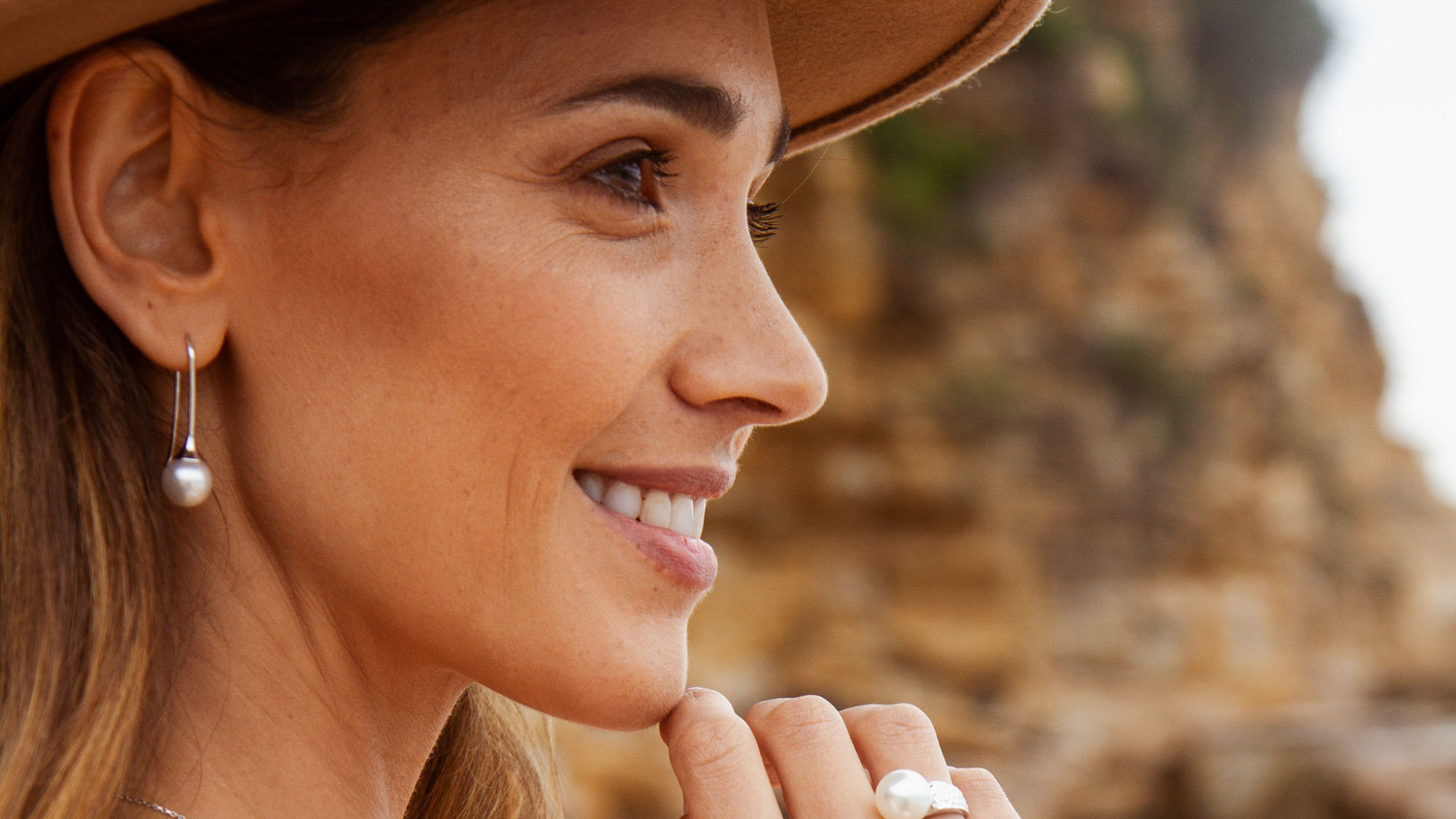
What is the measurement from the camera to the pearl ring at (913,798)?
1.51 meters

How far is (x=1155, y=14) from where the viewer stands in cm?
1439

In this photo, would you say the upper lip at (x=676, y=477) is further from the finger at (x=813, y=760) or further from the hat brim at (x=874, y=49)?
the hat brim at (x=874, y=49)

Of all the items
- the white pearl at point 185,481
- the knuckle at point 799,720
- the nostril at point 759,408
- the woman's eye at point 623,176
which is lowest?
the knuckle at point 799,720

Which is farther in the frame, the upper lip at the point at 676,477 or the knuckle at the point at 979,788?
the knuckle at the point at 979,788

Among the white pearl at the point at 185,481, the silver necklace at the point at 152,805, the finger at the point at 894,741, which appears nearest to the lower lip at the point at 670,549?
the finger at the point at 894,741

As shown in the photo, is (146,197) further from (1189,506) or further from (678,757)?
(1189,506)

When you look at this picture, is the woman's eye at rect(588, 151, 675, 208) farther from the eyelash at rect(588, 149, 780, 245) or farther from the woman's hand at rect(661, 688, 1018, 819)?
the woman's hand at rect(661, 688, 1018, 819)

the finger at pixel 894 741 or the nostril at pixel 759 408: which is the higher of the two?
the nostril at pixel 759 408

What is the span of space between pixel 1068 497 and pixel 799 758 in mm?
10451

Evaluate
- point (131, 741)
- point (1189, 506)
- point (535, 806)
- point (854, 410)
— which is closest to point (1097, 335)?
point (1189, 506)

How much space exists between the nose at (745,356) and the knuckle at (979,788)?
0.52 metres

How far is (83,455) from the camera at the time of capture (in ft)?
4.42

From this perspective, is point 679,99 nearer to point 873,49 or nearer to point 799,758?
point 873,49

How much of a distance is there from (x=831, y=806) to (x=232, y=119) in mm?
1048
